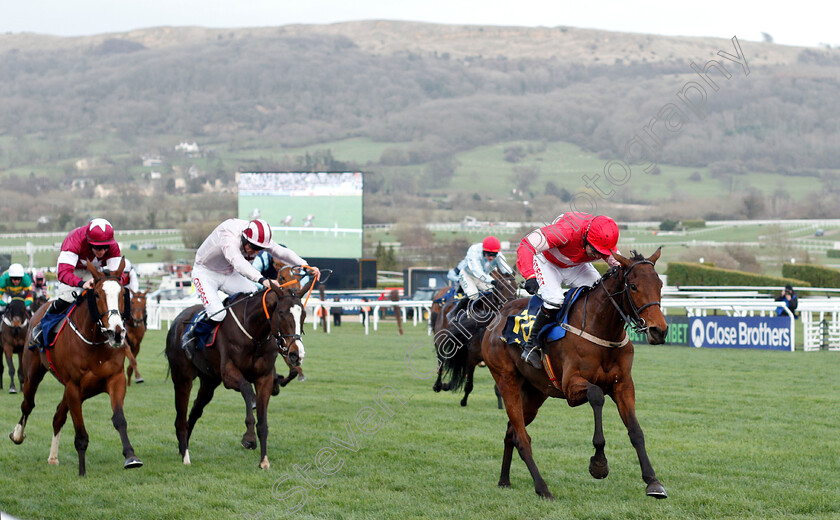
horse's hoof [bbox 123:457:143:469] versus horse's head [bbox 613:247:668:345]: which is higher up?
horse's head [bbox 613:247:668:345]

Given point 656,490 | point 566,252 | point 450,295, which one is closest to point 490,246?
point 450,295

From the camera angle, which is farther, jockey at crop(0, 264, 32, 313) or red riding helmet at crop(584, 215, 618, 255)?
jockey at crop(0, 264, 32, 313)

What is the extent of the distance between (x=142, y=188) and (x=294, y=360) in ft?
461

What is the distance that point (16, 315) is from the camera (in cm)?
1244

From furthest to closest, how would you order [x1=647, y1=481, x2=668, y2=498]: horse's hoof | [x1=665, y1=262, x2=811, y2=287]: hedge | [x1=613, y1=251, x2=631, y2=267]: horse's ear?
1. [x1=665, y1=262, x2=811, y2=287]: hedge
2. [x1=613, y1=251, x2=631, y2=267]: horse's ear
3. [x1=647, y1=481, x2=668, y2=498]: horse's hoof

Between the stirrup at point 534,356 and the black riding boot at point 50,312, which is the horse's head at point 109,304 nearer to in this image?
the black riding boot at point 50,312

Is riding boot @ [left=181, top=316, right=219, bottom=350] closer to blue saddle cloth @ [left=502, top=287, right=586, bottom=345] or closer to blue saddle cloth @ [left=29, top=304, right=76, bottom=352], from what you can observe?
blue saddle cloth @ [left=29, top=304, right=76, bottom=352]

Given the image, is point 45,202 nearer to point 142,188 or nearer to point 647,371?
point 142,188

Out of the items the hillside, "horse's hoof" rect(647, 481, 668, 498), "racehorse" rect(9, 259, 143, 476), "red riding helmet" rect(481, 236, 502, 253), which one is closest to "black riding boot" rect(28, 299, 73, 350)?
"racehorse" rect(9, 259, 143, 476)

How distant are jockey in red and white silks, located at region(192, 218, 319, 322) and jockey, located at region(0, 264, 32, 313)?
5.04 m

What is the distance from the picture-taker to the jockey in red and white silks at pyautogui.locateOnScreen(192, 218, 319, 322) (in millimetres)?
8055

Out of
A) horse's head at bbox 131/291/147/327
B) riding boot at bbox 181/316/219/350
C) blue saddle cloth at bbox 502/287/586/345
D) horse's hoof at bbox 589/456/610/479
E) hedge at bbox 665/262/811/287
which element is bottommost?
hedge at bbox 665/262/811/287

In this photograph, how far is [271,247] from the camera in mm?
8453

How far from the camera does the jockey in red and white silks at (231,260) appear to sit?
805cm
